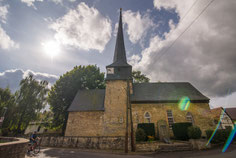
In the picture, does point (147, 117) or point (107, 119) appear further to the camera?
point (107, 119)

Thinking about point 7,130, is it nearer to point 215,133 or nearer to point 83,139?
point 83,139

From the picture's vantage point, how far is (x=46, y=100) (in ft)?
75.9

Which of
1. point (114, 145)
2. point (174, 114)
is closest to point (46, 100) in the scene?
point (114, 145)

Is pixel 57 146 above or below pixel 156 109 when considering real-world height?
below

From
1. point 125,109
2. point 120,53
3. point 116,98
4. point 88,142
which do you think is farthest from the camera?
point 120,53

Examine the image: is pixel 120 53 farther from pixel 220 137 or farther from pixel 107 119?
pixel 220 137

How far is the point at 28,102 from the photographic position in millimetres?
21297

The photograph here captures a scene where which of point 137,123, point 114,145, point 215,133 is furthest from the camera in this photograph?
point 137,123

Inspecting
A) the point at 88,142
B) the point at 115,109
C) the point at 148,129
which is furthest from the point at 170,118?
the point at 88,142

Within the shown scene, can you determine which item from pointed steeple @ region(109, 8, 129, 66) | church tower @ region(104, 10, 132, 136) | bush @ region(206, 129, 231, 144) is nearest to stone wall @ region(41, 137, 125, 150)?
church tower @ region(104, 10, 132, 136)

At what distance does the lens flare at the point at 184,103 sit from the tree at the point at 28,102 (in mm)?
27008

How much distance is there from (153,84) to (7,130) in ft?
93.7

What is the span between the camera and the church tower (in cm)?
1621

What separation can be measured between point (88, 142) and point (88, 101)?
321 inches
